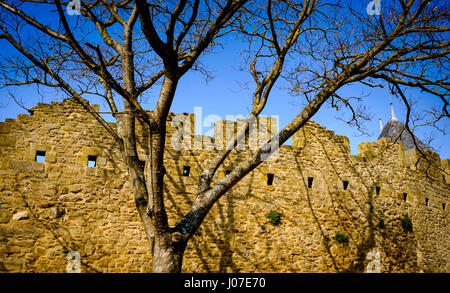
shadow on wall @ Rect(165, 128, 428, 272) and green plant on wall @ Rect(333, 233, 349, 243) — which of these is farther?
green plant on wall @ Rect(333, 233, 349, 243)

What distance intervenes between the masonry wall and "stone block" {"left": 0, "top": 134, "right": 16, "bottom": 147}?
2 cm

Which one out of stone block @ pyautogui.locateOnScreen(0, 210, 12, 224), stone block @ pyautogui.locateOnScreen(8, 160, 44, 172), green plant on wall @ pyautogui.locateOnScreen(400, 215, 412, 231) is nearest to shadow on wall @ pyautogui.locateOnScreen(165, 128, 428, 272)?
green plant on wall @ pyautogui.locateOnScreen(400, 215, 412, 231)

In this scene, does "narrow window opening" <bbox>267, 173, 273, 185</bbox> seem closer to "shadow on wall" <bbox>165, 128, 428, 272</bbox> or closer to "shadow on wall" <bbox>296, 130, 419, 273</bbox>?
"shadow on wall" <bbox>165, 128, 428, 272</bbox>

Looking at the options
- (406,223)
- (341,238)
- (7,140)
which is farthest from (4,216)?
(406,223)

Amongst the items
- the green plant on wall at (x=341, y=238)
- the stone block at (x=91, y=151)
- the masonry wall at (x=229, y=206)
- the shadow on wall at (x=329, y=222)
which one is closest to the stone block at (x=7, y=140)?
the masonry wall at (x=229, y=206)

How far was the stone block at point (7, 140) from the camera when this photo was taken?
6.81 meters

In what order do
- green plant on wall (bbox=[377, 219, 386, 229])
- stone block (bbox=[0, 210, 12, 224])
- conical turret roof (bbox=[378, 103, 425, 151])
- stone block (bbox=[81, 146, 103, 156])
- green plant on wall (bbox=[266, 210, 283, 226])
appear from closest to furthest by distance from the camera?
1. stone block (bbox=[0, 210, 12, 224])
2. stone block (bbox=[81, 146, 103, 156])
3. green plant on wall (bbox=[266, 210, 283, 226])
4. green plant on wall (bbox=[377, 219, 386, 229])
5. conical turret roof (bbox=[378, 103, 425, 151])

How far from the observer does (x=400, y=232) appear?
379 inches

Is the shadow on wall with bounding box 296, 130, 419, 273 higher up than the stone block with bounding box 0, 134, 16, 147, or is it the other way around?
the stone block with bounding box 0, 134, 16, 147

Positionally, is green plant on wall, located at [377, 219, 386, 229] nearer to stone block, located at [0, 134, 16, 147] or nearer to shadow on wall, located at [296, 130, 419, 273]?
shadow on wall, located at [296, 130, 419, 273]

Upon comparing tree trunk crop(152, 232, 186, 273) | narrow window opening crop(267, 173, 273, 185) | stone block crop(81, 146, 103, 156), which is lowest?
tree trunk crop(152, 232, 186, 273)

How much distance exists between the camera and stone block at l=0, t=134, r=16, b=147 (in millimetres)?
6812

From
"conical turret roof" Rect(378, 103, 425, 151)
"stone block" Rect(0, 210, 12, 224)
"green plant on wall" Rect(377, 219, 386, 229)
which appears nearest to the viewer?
"stone block" Rect(0, 210, 12, 224)

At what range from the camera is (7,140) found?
6.84m
